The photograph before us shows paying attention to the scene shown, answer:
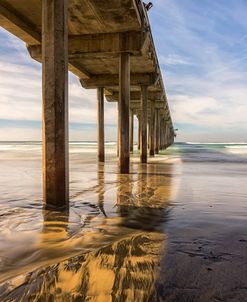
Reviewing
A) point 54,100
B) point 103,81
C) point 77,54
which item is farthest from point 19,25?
point 103,81

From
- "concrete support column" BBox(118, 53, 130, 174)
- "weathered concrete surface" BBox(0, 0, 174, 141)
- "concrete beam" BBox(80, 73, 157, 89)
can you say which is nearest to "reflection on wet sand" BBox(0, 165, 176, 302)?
"concrete support column" BBox(118, 53, 130, 174)

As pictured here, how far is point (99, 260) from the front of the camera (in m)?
2.73

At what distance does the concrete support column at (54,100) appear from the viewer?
4898mm

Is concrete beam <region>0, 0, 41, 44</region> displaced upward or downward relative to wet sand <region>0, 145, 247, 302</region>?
upward

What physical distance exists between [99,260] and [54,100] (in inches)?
116

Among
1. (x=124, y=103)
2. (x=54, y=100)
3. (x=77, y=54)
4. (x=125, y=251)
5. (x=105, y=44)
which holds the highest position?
(x=105, y=44)

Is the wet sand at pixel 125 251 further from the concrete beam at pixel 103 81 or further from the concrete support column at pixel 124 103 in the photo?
the concrete beam at pixel 103 81

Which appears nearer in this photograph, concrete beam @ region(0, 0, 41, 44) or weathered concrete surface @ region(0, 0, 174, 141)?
weathered concrete surface @ region(0, 0, 174, 141)

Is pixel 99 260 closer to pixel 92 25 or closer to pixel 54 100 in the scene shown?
pixel 54 100

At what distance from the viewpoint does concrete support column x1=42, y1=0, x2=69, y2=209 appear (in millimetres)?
4898

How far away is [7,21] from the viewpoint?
9.00m

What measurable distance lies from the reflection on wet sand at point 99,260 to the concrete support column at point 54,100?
57 cm

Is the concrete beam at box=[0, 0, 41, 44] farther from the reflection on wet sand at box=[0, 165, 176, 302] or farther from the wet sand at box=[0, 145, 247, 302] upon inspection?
the reflection on wet sand at box=[0, 165, 176, 302]

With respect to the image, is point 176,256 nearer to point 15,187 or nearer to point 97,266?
point 97,266
